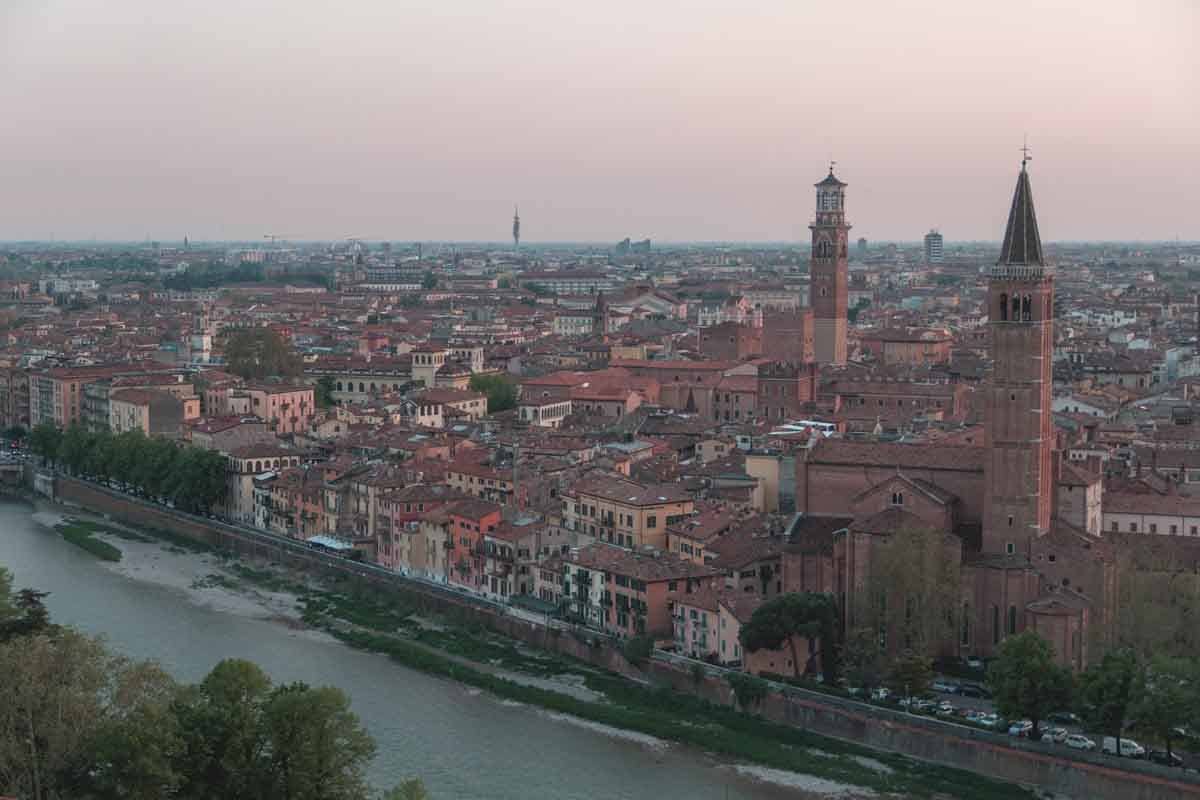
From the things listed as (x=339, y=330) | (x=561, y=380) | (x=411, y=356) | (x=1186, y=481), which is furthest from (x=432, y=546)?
(x=339, y=330)

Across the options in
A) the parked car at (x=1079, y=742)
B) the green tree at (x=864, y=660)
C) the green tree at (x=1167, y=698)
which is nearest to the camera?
the green tree at (x=1167, y=698)

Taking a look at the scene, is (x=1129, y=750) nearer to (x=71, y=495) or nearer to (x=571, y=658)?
(x=571, y=658)

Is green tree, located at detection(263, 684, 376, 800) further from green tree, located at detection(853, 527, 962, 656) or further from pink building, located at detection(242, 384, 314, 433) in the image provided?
pink building, located at detection(242, 384, 314, 433)

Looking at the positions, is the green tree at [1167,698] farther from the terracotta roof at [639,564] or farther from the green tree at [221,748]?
the green tree at [221,748]

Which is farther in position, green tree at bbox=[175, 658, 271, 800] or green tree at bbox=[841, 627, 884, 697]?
green tree at bbox=[841, 627, 884, 697]

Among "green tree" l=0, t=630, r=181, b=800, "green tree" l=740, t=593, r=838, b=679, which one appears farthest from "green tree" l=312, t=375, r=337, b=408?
"green tree" l=0, t=630, r=181, b=800

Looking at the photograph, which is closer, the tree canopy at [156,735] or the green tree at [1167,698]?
the tree canopy at [156,735]

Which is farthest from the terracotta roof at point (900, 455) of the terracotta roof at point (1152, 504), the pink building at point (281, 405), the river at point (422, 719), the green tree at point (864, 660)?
the pink building at point (281, 405)
